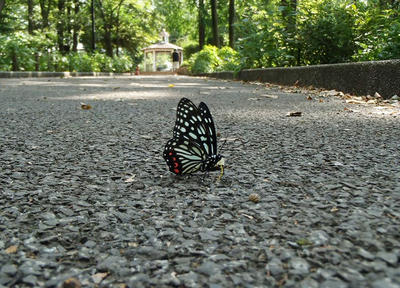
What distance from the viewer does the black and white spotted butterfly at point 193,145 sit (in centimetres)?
179

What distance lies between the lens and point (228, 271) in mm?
958

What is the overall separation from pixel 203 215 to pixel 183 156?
0.50m

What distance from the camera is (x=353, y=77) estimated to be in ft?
19.2

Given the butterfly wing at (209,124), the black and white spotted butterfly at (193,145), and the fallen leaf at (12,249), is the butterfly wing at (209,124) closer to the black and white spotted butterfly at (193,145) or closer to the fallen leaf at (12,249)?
the black and white spotted butterfly at (193,145)

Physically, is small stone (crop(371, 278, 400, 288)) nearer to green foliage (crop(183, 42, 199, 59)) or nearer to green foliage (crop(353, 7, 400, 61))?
green foliage (crop(353, 7, 400, 61))

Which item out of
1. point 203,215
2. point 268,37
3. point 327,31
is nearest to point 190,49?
point 268,37

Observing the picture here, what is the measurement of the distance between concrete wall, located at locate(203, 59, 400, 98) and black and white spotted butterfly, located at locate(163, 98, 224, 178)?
3.92 meters

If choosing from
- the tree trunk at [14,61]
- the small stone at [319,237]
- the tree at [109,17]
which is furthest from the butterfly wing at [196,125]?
the tree at [109,17]

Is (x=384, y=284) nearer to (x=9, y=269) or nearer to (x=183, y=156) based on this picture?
(x=9, y=269)

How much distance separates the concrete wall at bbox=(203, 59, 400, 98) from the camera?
4988 mm

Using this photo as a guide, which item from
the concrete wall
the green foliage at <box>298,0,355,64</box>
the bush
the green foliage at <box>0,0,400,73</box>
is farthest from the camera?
the bush

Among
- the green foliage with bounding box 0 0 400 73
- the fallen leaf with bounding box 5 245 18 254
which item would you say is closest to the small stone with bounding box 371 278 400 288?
the fallen leaf with bounding box 5 245 18 254

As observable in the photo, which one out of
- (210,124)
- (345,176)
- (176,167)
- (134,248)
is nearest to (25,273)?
(134,248)

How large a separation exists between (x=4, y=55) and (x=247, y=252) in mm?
16305
